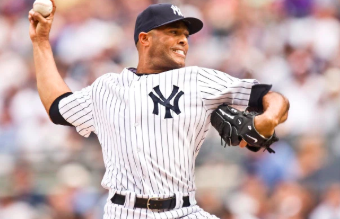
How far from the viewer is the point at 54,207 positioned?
5953 mm

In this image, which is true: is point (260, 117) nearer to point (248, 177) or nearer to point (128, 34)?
point (248, 177)

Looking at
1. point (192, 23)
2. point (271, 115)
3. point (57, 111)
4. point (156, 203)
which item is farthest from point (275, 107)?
point (57, 111)

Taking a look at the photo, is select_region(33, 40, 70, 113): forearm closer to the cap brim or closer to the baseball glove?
the cap brim

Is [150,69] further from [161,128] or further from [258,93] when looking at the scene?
[258,93]

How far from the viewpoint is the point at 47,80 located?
317 centimetres

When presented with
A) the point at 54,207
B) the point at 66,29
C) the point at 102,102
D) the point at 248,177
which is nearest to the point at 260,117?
the point at 102,102

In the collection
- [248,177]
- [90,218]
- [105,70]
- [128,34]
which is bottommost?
[90,218]

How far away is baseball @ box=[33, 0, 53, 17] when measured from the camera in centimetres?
319

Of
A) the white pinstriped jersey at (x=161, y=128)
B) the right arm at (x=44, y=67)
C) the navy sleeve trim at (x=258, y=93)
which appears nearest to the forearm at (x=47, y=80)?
the right arm at (x=44, y=67)

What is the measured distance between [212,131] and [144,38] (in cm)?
282

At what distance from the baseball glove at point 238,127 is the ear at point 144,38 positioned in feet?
2.19

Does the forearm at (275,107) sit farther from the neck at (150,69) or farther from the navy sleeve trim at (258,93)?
the neck at (150,69)

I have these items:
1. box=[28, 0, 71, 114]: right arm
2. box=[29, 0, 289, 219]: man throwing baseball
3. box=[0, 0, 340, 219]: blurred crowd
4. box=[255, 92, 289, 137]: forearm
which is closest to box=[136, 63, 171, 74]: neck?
box=[29, 0, 289, 219]: man throwing baseball

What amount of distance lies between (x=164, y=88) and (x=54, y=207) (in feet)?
11.5
